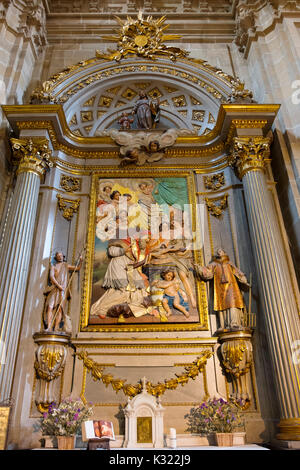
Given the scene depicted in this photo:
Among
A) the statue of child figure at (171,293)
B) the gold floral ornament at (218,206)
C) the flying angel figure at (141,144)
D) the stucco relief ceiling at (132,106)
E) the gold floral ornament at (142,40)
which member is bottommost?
the statue of child figure at (171,293)

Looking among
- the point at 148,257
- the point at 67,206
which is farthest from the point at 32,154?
the point at 148,257

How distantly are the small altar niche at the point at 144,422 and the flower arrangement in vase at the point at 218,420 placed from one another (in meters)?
0.66

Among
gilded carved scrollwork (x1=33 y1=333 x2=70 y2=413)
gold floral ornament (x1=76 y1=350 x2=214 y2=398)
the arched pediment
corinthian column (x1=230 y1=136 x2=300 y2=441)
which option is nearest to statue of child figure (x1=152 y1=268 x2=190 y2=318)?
gold floral ornament (x1=76 y1=350 x2=214 y2=398)

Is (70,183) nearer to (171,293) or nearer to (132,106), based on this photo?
(132,106)

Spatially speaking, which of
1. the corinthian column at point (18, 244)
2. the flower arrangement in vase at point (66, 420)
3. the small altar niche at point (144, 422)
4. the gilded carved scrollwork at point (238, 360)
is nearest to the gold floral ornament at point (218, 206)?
the gilded carved scrollwork at point (238, 360)

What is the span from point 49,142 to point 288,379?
6.60 m

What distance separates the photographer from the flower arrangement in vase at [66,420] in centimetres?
557

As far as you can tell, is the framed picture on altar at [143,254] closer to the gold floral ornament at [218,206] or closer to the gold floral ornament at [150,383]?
the gold floral ornament at [218,206]

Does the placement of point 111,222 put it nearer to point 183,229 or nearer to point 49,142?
point 183,229

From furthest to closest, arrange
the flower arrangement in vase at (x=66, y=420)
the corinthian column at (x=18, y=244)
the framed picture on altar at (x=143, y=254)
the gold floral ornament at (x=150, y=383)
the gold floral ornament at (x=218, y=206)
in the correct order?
the gold floral ornament at (x=218, y=206)
the framed picture on altar at (x=143, y=254)
the gold floral ornament at (x=150, y=383)
the corinthian column at (x=18, y=244)
the flower arrangement in vase at (x=66, y=420)

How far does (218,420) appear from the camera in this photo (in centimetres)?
586

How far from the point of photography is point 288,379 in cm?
588

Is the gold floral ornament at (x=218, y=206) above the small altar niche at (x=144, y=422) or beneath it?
above
